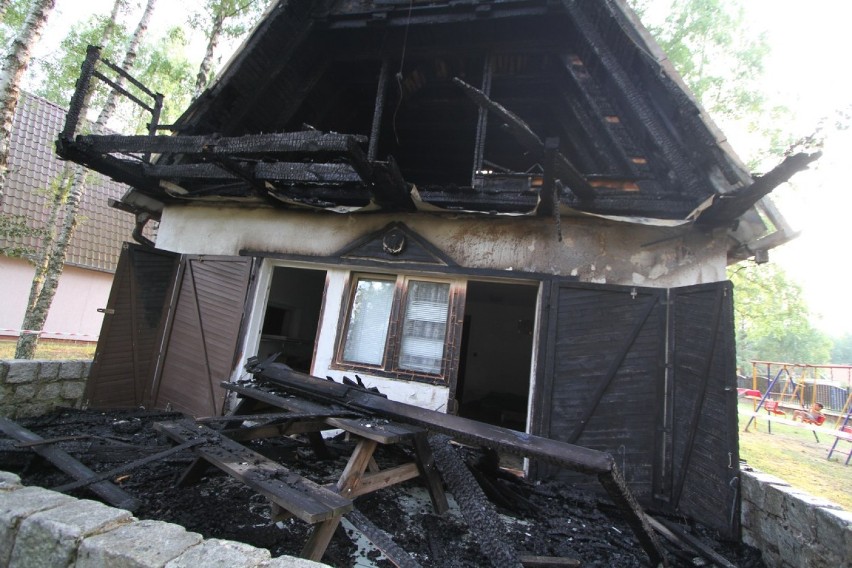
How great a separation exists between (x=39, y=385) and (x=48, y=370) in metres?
0.18

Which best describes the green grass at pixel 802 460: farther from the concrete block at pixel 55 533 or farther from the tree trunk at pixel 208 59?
the tree trunk at pixel 208 59

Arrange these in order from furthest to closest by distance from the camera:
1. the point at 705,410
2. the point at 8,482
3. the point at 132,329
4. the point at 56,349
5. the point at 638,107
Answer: the point at 56,349 → the point at 132,329 → the point at 638,107 → the point at 705,410 → the point at 8,482

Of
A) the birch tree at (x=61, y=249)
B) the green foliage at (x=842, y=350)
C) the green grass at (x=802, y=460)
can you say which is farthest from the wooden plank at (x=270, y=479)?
the green foliage at (x=842, y=350)

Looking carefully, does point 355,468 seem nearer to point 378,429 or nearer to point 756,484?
point 378,429

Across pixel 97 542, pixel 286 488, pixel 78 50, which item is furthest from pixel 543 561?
pixel 78 50

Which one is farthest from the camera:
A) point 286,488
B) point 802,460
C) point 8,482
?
point 802,460

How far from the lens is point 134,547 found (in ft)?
4.94

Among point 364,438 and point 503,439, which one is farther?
point 364,438

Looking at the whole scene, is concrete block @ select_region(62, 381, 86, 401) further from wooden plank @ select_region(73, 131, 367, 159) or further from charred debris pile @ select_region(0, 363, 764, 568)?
wooden plank @ select_region(73, 131, 367, 159)

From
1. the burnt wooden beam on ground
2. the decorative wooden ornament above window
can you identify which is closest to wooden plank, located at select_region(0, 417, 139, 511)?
the burnt wooden beam on ground

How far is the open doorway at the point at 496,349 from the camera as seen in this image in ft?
31.9

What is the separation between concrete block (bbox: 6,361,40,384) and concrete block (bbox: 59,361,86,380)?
31 cm

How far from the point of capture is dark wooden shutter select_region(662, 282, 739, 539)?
131 inches

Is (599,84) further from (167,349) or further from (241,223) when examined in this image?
(167,349)
